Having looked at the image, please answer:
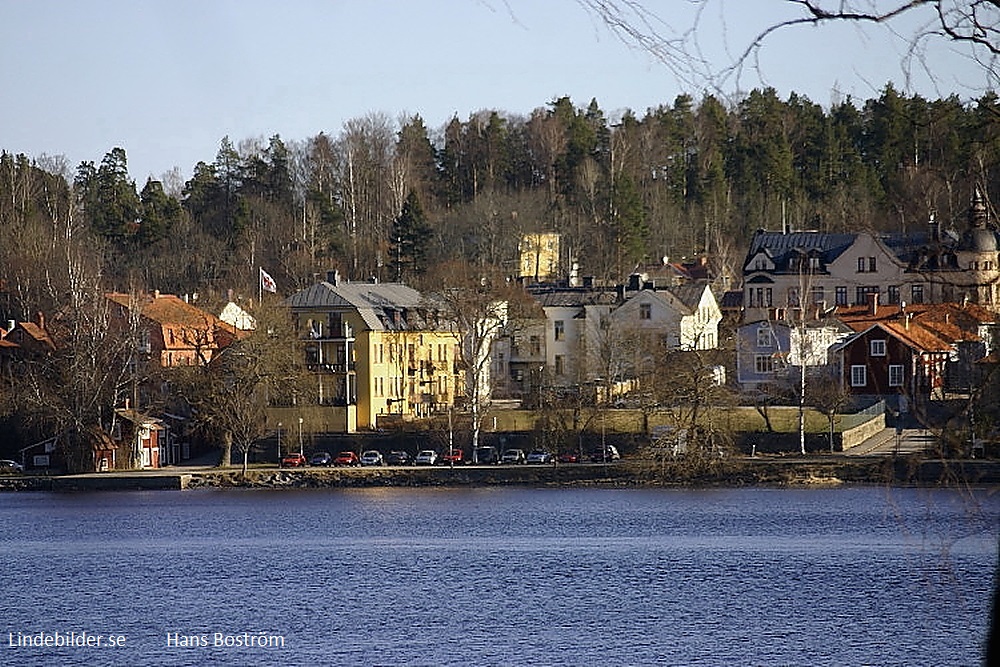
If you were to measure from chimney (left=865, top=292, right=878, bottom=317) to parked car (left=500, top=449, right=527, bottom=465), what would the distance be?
60.7 feet

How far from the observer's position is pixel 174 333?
2394 inches

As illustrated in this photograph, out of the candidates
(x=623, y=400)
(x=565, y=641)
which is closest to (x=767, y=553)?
(x=565, y=641)

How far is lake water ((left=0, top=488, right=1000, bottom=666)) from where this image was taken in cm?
2423

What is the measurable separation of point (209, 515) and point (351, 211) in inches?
A: 1931

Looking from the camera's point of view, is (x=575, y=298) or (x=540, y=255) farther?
(x=540, y=255)

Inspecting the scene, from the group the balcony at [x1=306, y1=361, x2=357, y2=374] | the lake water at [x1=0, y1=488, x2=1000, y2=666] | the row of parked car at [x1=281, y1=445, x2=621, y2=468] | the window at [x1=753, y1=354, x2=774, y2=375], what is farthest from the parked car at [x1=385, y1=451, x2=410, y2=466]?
the window at [x1=753, y1=354, x2=774, y2=375]

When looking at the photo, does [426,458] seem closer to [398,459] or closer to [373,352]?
[398,459]

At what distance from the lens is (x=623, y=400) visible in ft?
195

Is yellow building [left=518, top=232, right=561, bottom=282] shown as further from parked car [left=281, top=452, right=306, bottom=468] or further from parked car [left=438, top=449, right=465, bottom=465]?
parked car [left=281, top=452, right=306, bottom=468]

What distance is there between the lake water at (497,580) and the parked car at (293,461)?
15.5 feet

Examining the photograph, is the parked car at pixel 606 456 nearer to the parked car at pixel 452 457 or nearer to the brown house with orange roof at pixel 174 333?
the parked car at pixel 452 457

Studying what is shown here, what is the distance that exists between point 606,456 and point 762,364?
13070mm

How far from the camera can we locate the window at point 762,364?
6341 cm

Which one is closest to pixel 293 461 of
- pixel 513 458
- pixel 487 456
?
pixel 487 456
